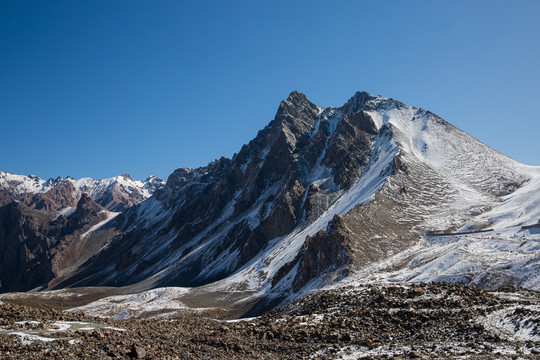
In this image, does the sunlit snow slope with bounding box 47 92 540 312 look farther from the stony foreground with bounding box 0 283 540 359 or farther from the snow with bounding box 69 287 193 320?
the stony foreground with bounding box 0 283 540 359

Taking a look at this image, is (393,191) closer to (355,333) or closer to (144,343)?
(355,333)

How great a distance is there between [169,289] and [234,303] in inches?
1285

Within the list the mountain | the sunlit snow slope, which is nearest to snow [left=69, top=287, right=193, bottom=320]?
the mountain

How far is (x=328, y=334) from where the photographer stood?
2427 cm

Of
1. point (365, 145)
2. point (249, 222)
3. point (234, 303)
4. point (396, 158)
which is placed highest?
point (365, 145)

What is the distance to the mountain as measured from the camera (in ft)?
236

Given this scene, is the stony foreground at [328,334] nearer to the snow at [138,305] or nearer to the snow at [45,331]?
the snow at [45,331]

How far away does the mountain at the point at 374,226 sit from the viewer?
72.0m

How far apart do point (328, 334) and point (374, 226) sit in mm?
79629

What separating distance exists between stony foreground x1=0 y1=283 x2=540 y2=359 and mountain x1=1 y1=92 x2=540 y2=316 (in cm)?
2642

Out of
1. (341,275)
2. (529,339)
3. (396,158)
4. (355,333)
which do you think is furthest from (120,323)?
(396,158)

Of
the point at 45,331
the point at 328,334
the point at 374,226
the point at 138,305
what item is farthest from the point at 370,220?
the point at 45,331

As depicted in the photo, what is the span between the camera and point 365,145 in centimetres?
17712

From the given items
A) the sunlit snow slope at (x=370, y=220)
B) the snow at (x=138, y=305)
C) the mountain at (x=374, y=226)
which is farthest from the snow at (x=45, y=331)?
the snow at (x=138, y=305)
